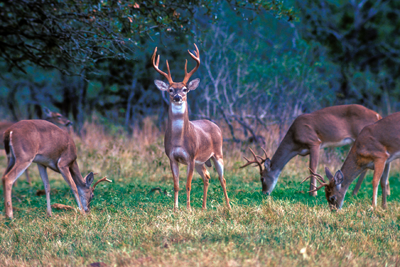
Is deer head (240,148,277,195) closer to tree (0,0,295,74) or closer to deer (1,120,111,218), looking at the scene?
tree (0,0,295,74)

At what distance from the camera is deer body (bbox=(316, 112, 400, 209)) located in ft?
23.7

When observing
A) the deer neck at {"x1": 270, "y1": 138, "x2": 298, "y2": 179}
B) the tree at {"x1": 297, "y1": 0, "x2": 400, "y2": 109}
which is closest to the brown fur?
the deer neck at {"x1": 270, "y1": 138, "x2": 298, "y2": 179}

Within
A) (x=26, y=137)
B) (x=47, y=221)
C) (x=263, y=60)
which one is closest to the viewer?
(x=47, y=221)

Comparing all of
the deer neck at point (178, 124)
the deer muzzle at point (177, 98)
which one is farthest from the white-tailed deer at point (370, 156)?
the deer muzzle at point (177, 98)

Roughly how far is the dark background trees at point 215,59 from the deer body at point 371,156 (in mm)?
2783

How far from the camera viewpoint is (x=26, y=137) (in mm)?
7176

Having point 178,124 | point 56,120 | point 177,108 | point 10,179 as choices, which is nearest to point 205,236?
point 178,124

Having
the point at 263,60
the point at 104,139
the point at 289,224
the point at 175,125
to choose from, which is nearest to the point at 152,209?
the point at 175,125

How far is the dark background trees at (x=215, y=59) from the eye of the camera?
885 centimetres

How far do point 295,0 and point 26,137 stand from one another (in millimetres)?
15918

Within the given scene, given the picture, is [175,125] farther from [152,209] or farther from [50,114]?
[50,114]

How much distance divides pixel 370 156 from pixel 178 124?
3.31 m

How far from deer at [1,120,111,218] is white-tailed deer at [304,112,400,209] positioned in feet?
12.3

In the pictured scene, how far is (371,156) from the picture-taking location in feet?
24.2
